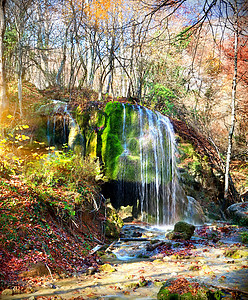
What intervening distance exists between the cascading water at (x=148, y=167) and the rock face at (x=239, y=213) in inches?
89.2

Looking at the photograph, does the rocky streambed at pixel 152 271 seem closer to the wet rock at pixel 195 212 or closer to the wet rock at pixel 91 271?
the wet rock at pixel 91 271

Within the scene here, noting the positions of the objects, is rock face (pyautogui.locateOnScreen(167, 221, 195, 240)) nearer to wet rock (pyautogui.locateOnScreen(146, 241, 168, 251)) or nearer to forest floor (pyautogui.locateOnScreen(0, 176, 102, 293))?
wet rock (pyautogui.locateOnScreen(146, 241, 168, 251))

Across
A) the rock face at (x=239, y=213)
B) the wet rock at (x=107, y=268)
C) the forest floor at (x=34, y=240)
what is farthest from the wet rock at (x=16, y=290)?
the rock face at (x=239, y=213)

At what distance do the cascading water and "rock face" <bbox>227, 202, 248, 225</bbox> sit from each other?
7.43ft

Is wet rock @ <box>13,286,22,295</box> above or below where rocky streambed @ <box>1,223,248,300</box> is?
above

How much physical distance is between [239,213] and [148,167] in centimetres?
390

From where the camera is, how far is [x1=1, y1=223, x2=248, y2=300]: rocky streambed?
3115mm

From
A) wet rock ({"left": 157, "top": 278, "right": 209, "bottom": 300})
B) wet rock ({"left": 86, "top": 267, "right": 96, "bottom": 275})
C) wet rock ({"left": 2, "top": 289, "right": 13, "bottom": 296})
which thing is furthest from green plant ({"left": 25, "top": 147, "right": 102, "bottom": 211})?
wet rock ({"left": 157, "top": 278, "right": 209, "bottom": 300})

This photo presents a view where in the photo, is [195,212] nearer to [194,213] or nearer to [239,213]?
[194,213]

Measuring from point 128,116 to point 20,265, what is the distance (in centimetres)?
801

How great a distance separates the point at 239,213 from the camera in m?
9.09

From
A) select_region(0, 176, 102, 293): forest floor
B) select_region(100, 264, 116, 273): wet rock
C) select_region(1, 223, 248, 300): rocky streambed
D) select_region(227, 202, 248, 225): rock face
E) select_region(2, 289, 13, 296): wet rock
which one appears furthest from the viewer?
select_region(227, 202, 248, 225): rock face

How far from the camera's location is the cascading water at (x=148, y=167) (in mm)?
9547

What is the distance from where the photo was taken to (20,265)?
350 centimetres
